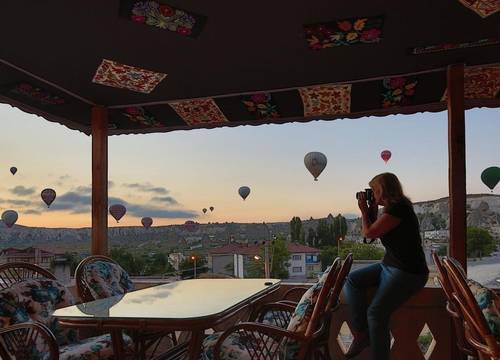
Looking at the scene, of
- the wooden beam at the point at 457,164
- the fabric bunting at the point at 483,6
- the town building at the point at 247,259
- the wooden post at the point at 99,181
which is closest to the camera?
the fabric bunting at the point at 483,6

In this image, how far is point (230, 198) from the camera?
27.4ft

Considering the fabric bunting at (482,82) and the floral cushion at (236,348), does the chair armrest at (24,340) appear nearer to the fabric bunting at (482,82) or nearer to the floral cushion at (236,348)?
the floral cushion at (236,348)

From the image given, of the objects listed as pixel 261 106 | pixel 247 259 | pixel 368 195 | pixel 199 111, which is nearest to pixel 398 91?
pixel 261 106

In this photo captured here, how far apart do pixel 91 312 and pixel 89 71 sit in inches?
74.9

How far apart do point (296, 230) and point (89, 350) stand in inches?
113

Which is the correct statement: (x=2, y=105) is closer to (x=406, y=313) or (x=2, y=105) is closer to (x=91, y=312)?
(x=91, y=312)

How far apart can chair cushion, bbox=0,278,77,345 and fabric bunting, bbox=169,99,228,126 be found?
2.02 m

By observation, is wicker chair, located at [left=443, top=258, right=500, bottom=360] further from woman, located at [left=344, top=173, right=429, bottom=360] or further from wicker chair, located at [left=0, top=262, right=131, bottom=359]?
wicker chair, located at [left=0, top=262, right=131, bottom=359]

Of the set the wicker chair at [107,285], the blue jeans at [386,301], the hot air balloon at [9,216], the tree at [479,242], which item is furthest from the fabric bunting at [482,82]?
the hot air balloon at [9,216]

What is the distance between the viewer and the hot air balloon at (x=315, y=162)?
668cm

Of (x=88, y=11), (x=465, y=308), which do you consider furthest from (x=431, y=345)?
(x=88, y=11)

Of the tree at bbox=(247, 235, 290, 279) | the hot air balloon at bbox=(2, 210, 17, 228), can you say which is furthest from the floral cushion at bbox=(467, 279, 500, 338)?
the hot air balloon at bbox=(2, 210, 17, 228)

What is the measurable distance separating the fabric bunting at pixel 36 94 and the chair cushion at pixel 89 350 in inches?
81.3

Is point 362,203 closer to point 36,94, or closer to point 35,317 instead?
point 35,317
